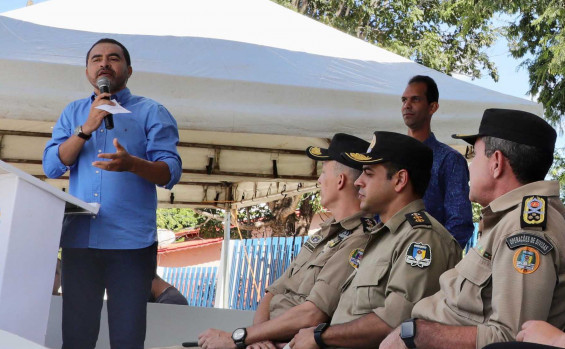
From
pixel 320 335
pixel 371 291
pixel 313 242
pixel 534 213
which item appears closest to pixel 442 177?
pixel 313 242

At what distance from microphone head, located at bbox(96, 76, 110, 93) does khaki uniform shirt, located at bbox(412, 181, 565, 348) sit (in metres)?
1.71

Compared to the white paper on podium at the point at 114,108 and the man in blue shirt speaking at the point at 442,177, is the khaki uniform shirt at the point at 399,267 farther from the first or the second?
the white paper on podium at the point at 114,108

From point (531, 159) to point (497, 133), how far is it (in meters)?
0.13

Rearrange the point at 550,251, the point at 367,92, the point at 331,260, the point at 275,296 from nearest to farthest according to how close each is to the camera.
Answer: the point at 550,251
the point at 331,260
the point at 275,296
the point at 367,92

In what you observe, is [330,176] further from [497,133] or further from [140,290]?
[497,133]

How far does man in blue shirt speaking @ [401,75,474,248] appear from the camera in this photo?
3.30m

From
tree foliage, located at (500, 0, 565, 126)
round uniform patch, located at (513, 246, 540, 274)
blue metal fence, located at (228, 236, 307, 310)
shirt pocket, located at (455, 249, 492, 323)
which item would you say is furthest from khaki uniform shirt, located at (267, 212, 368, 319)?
blue metal fence, located at (228, 236, 307, 310)

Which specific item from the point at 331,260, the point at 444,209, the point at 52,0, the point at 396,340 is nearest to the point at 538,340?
the point at 396,340

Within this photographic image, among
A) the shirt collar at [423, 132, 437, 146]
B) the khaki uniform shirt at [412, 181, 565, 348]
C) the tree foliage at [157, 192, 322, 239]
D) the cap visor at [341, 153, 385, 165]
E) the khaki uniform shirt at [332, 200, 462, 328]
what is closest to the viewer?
the khaki uniform shirt at [412, 181, 565, 348]

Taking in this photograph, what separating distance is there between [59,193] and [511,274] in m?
1.71

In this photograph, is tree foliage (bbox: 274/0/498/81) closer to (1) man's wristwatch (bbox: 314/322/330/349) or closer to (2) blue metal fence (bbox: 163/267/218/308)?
(2) blue metal fence (bbox: 163/267/218/308)

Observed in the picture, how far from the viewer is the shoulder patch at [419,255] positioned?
2480mm

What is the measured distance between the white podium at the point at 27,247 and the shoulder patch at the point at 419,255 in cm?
130

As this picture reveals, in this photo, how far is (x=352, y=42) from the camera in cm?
527
